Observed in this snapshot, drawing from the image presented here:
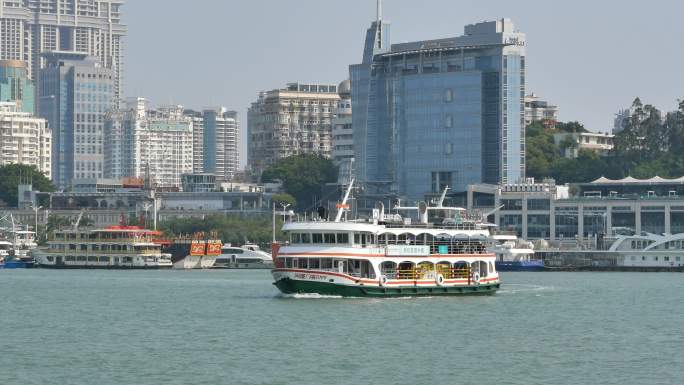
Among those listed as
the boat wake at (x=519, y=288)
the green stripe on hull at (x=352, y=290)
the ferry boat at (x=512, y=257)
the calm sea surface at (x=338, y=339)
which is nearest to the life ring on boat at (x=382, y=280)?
the green stripe on hull at (x=352, y=290)

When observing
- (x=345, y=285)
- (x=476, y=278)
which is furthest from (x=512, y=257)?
(x=345, y=285)

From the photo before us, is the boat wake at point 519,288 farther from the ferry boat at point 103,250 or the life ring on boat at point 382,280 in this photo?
the ferry boat at point 103,250

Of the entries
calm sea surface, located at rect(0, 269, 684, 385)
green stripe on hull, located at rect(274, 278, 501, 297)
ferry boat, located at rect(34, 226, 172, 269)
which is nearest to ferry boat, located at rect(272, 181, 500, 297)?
green stripe on hull, located at rect(274, 278, 501, 297)

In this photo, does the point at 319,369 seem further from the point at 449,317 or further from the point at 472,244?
the point at 472,244

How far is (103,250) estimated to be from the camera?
19412 centimetres

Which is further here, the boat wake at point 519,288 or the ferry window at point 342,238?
the boat wake at point 519,288

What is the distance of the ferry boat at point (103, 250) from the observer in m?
194

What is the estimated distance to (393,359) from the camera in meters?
74.5

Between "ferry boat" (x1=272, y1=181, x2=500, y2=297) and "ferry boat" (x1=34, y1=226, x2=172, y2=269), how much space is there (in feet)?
283

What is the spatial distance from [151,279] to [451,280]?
182 feet

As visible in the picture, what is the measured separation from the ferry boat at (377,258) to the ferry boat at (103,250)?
86.2m

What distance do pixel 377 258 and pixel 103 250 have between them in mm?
95872

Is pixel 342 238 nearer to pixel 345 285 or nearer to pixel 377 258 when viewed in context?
pixel 377 258

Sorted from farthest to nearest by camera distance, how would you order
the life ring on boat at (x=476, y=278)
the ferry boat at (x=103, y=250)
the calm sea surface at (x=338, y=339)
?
1. the ferry boat at (x=103, y=250)
2. the life ring on boat at (x=476, y=278)
3. the calm sea surface at (x=338, y=339)
